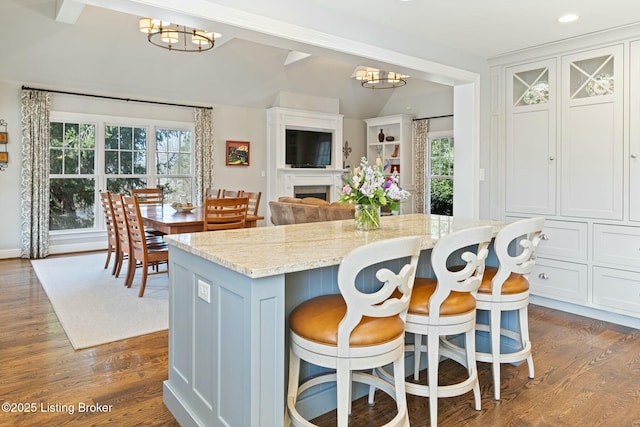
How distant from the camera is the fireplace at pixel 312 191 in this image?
8.86 m

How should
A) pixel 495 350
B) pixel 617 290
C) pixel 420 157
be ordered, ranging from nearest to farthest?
pixel 495 350, pixel 617 290, pixel 420 157

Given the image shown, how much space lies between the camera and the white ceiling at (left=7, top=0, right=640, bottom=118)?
9.68 feet

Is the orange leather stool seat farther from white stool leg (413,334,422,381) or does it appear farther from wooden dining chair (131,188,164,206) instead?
wooden dining chair (131,188,164,206)

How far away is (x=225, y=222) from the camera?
4.58 m

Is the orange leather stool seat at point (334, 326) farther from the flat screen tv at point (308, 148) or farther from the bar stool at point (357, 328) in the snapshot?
the flat screen tv at point (308, 148)

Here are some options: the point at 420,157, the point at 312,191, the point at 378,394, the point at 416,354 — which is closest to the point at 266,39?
the point at 416,354

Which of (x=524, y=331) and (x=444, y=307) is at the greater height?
(x=444, y=307)

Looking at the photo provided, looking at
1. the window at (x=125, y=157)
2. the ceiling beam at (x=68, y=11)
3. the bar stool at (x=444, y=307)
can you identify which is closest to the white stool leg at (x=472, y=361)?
the bar stool at (x=444, y=307)

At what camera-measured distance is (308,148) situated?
28.7 feet

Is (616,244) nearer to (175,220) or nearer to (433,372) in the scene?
(433,372)

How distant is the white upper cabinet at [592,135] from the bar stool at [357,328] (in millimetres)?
2948

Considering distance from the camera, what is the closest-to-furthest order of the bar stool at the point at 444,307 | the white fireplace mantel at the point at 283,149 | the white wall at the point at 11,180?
the bar stool at the point at 444,307
the white wall at the point at 11,180
the white fireplace mantel at the point at 283,149

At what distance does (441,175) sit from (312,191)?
8.84 ft

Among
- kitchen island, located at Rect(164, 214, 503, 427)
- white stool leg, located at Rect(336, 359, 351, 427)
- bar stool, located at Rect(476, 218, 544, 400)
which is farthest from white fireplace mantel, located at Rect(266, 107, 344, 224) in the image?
white stool leg, located at Rect(336, 359, 351, 427)
